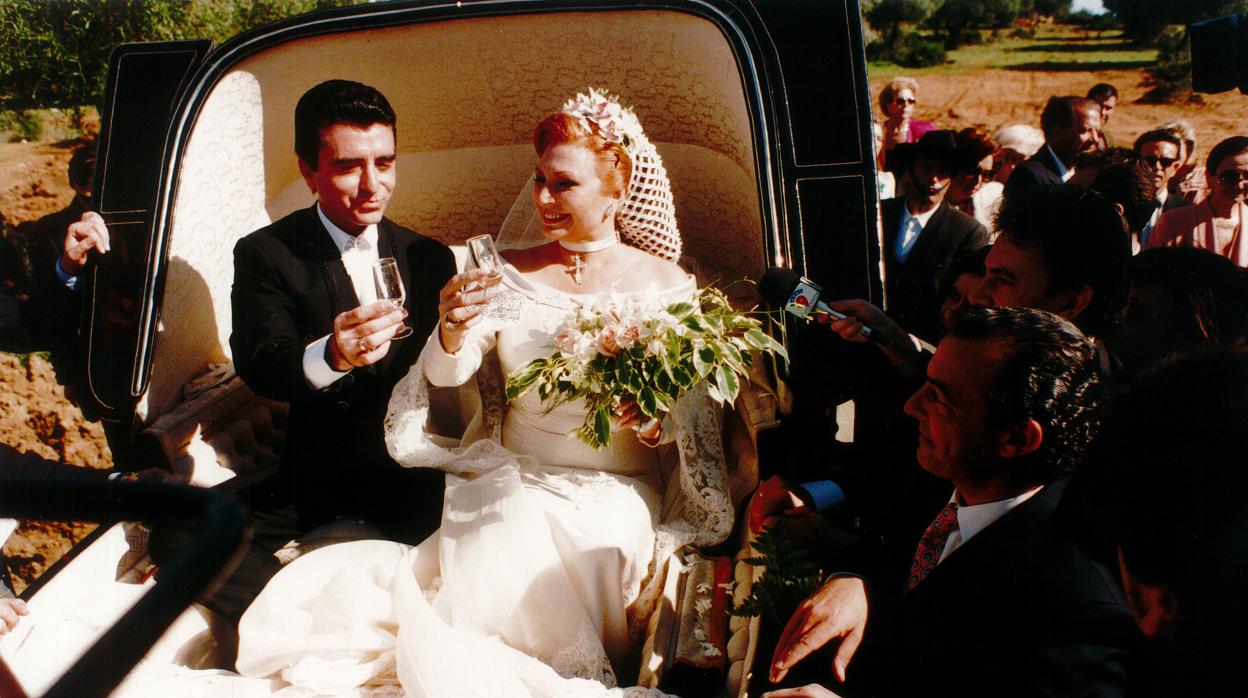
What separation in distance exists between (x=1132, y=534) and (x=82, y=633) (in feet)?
9.77

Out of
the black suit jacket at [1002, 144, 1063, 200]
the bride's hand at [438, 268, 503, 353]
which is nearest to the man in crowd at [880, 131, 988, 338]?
the black suit jacket at [1002, 144, 1063, 200]

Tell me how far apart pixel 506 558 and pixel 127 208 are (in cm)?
220

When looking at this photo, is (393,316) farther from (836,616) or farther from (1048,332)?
(1048,332)

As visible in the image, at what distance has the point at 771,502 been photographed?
2.31 meters

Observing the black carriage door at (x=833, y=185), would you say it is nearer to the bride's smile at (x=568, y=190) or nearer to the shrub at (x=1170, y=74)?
the bride's smile at (x=568, y=190)

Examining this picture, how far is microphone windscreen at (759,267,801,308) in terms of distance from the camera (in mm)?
2537

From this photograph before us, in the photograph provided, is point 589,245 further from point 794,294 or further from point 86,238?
point 86,238

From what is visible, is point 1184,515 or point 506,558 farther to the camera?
point 506,558

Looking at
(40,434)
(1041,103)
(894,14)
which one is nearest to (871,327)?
(40,434)

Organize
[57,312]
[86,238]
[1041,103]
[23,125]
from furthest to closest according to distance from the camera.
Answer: [1041,103]
[23,125]
[57,312]
[86,238]

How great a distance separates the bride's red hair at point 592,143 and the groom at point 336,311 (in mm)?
612

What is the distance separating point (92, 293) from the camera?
3.00 meters

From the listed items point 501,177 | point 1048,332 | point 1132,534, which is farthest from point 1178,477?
point 501,177

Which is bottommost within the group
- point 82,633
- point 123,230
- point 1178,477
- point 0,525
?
point 82,633
